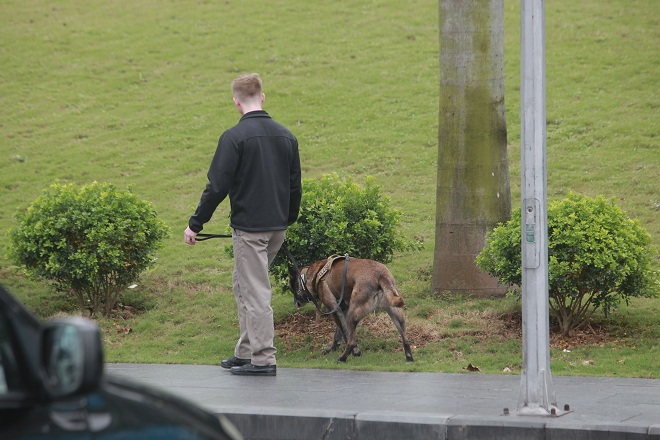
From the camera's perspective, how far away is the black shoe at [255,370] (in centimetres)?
866

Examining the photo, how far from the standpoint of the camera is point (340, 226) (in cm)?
1009

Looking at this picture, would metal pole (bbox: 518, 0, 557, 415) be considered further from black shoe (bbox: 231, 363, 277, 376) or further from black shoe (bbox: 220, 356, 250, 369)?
black shoe (bbox: 220, 356, 250, 369)

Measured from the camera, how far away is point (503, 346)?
381 inches

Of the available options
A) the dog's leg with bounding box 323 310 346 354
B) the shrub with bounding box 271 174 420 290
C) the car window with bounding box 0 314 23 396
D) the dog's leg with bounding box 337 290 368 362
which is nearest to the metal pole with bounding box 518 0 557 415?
the dog's leg with bounding box 337 290 368 362

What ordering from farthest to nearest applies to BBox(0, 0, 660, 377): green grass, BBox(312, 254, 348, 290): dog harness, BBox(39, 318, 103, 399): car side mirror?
BBox(0, 0, 660, 377): green grass, BBox(312, 254, 348, 290): dog harness, BBox(39, 318, 103, 399): car side mirror

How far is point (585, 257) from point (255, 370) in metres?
3.30

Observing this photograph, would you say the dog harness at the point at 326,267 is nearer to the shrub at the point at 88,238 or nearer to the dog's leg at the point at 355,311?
the dog's leg at the point at 355,311

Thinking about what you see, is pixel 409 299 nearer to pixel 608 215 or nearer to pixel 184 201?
pixel 608 215

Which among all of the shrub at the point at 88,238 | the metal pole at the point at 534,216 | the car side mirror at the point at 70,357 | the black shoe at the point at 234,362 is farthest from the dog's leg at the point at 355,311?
the car side mirror at the point at 70,357

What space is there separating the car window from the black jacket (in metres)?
5.25

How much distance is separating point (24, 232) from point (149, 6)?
1758 cm

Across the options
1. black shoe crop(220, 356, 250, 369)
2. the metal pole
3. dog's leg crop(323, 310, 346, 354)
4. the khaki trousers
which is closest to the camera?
the metal pole

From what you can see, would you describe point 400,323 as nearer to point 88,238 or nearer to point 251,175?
point 251,175

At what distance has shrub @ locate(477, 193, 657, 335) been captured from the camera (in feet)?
30.9
